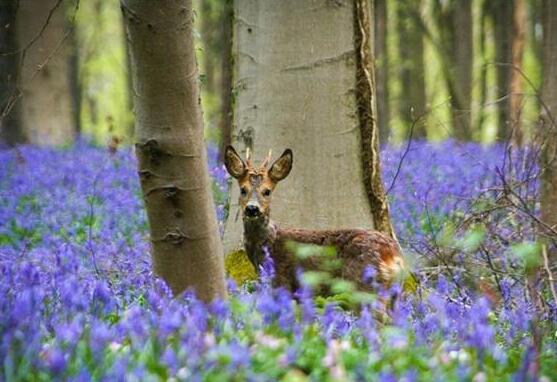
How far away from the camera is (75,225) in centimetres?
1053

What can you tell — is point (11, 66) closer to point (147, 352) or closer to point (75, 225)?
point (75, 225)

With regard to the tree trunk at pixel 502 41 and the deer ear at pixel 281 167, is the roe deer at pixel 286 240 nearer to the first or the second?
the deer ear at pixel 281 167

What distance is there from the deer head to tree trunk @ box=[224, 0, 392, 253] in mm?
1059

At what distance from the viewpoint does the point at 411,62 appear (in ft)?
92.9

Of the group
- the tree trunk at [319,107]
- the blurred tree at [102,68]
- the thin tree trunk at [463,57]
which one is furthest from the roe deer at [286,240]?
the blurred tree at [102,68]

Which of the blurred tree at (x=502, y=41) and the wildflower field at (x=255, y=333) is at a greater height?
the blurred tree at (x=502, y=41)

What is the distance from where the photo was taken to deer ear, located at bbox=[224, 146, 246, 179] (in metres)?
6.43

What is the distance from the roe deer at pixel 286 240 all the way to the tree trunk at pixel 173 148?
1236 millimetres

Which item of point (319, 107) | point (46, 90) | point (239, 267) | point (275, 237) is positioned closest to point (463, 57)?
point (46, 90)

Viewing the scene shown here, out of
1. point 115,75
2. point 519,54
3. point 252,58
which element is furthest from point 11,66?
point 115,75

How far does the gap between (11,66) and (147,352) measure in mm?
14839

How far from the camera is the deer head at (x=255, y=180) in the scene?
255 inches

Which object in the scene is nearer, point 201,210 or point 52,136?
point 201,210

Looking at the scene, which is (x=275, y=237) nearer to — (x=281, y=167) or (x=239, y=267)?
(x=281, y=167)
